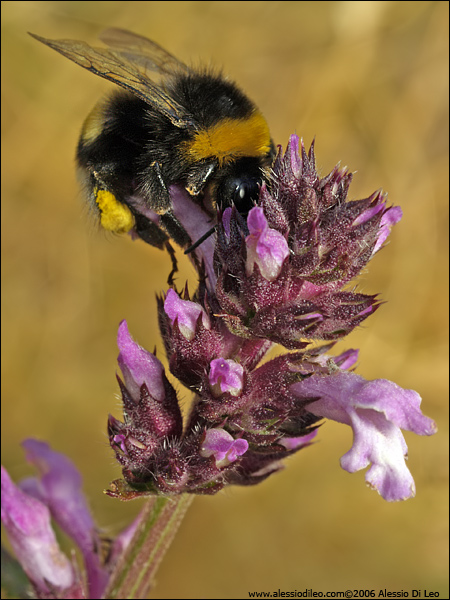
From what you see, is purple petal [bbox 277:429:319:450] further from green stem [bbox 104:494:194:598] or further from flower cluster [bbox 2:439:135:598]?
flower cluster [bbox 2:439:135:598]

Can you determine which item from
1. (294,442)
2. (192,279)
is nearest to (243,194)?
(294,442)

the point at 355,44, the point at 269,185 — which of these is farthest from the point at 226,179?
the point at 355,44

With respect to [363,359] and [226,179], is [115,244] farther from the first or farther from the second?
[226,179]

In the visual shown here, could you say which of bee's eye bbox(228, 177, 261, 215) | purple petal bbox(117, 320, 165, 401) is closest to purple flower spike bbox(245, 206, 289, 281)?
bee's eye bbox(228, 177, 261, 215)

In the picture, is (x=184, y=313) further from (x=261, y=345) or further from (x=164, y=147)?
(x=164, y=147)

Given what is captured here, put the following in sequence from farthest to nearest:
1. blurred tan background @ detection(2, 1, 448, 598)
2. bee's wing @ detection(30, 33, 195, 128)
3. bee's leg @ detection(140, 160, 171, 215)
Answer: blurred tan background @ detection(2, 1, 448, 598)
bee's leg @ detection(140, 160, 171, 215)
bee's wing @ detection(30, 33, 195, 128)

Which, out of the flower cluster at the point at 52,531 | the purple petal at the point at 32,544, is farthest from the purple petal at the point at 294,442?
the purple petal at the point at 32,544

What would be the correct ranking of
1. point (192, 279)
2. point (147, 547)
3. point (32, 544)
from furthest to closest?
point (192, 279) → point (32, 544) → point (147, 547)
